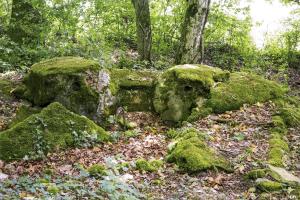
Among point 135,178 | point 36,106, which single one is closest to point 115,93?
point 36,106

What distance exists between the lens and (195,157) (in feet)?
18.9

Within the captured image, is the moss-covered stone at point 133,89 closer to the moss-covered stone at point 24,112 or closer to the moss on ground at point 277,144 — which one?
the moss-covered stone at point 24,112

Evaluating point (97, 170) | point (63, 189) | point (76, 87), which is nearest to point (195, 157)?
point (97, 170)

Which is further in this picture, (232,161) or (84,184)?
(232,161)

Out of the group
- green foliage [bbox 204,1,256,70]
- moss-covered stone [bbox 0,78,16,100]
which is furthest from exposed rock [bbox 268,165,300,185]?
green foliage [bbox 204,1,256,70]

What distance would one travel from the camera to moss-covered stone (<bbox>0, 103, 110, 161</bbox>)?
18.1 feet

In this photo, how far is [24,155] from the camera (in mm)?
5461

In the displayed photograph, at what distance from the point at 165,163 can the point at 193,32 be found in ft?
16.6

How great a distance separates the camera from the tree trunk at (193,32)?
33.1 ft

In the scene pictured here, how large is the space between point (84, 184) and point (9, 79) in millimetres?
5183

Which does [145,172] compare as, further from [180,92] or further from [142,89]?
[142,89]

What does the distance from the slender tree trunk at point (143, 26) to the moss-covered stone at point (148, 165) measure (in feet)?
21.3

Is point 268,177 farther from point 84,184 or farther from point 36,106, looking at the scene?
Result: point 36,106

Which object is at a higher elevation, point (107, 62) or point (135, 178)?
point (107, 62)
